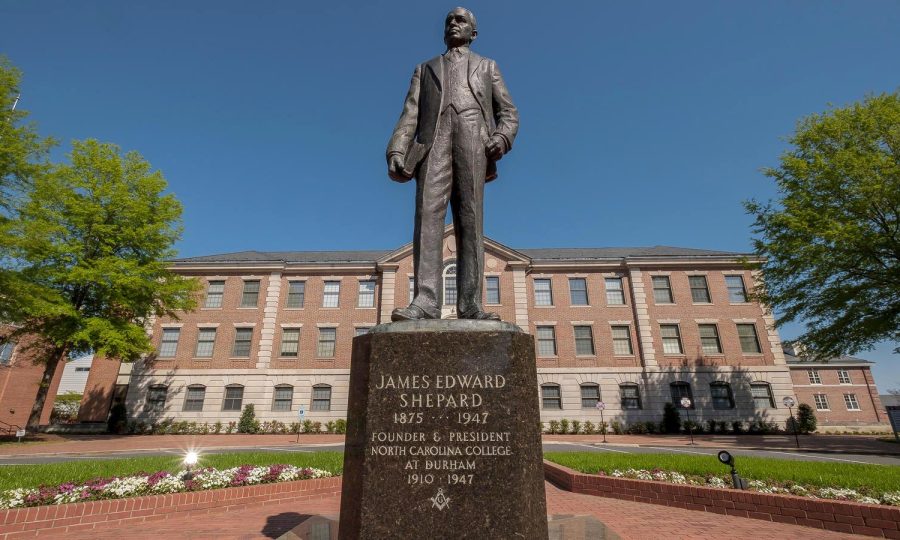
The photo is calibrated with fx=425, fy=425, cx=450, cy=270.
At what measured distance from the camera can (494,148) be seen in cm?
433

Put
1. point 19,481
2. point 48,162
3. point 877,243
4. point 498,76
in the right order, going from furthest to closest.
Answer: point 48,162
point 877,243
point 19,481
point 498,76

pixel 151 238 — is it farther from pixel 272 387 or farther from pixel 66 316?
pixel 272 387

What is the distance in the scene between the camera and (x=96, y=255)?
20.5 m

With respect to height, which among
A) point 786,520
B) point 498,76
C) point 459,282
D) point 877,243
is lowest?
point 786,520

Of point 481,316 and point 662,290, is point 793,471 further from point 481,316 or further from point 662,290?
point 662,290

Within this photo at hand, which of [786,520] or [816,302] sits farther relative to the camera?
[816,302]

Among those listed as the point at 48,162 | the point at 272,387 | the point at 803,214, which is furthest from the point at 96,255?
the point at 803,214

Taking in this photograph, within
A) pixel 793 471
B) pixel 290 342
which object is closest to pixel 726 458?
pixel 793 471

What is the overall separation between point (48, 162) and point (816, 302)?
32.3 m

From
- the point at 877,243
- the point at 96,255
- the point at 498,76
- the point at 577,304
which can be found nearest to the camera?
the point at 498,76

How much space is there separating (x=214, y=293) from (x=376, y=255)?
11339mm

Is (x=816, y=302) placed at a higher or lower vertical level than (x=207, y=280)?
lower

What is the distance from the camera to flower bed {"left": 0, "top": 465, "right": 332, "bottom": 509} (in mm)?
5277

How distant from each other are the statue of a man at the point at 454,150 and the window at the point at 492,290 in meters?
23.1
